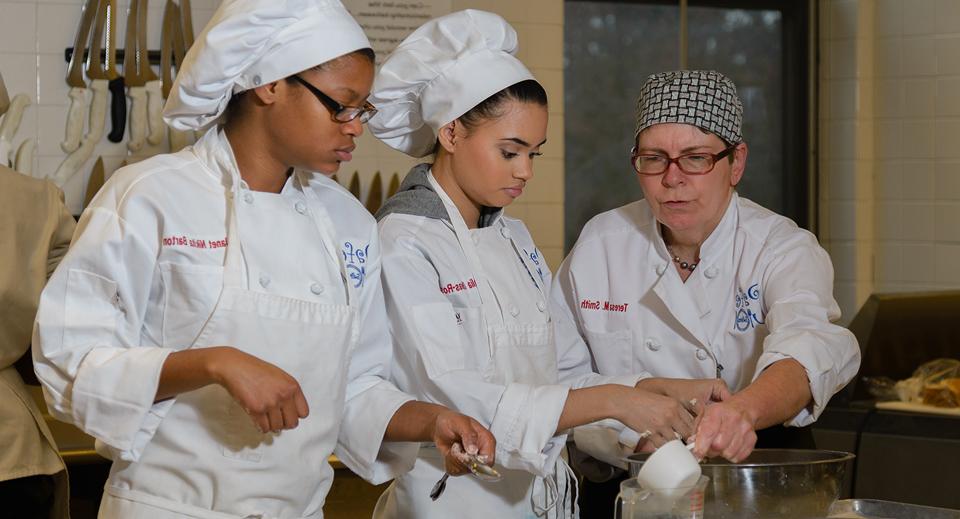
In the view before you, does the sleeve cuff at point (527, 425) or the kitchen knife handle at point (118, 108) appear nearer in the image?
the sleeve cuff at point (527, 425)

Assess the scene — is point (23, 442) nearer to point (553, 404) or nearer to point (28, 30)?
point (553, 404)

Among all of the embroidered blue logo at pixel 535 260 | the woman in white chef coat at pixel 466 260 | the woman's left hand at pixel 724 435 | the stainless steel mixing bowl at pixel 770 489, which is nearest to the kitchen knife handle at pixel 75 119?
the woman in white chef coat at pixel 466 260

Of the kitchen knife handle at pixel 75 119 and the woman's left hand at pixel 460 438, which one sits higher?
the kitchen knife handle at pixel 75 119

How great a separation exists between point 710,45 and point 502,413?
267cm

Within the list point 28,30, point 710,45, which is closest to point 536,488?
point 28,30

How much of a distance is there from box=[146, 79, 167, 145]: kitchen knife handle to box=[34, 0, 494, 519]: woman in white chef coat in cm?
174

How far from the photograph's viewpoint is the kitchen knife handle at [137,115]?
310 cm

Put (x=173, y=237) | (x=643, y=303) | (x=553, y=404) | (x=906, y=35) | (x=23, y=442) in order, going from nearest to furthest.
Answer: (x=173, y=237), (x=553, y=404), (x=643, y=303), (x=23, y=442), (x=906, y=35)

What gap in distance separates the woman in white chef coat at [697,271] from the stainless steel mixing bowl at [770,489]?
42cm

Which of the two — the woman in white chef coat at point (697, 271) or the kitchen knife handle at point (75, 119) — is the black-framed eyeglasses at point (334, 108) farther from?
the kitchen knife handle at point (75, 119)

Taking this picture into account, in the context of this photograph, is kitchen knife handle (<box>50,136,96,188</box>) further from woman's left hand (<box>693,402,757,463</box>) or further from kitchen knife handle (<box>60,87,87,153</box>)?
woman's left hand (<box>693,402,757,463</box>)

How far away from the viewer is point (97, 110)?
308 cm

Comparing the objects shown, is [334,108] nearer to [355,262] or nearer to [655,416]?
[355,262]

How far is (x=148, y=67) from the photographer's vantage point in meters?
3.09
